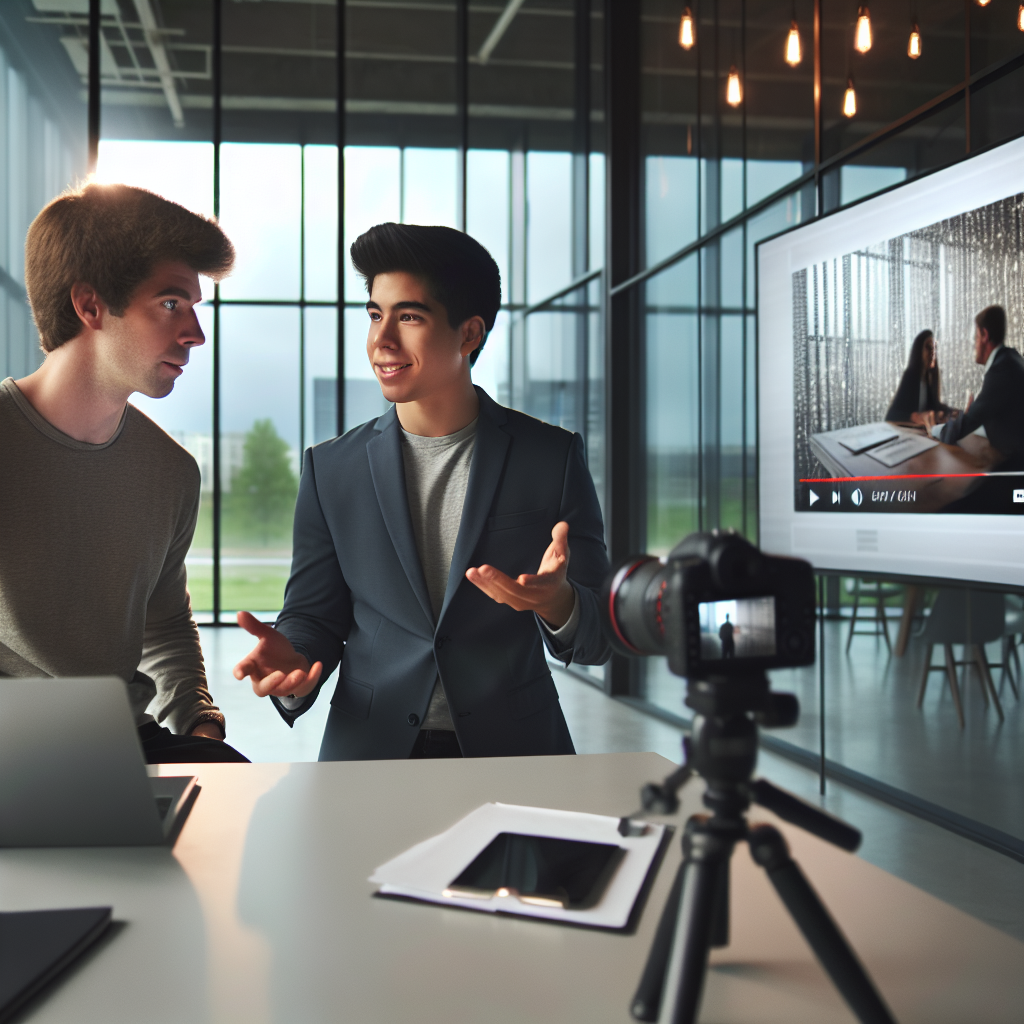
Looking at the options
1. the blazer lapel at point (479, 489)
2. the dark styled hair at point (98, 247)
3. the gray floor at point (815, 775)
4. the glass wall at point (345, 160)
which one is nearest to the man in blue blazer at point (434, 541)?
the blazer lapel at point (479, 489)

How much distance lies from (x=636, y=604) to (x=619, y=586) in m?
0.03

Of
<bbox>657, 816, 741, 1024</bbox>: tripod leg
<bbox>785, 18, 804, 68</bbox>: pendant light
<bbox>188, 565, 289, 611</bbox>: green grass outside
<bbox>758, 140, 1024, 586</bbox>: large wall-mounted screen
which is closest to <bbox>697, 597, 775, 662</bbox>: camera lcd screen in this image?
<bbox>657, 816, 741, 1024</bbox>: tripod leg

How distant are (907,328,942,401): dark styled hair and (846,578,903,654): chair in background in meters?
0.84

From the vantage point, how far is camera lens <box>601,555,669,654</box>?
676 mm

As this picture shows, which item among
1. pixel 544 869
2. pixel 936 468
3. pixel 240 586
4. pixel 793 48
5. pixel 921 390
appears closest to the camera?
pixel 544 869

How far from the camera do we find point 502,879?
893 millimetres

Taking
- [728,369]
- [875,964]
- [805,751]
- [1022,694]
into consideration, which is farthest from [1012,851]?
[875,964]

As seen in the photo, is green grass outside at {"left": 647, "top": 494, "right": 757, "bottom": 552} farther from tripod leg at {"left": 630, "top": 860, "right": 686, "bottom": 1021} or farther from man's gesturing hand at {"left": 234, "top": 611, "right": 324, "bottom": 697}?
tripod leg at {"left": 630, "top": 860, "right": 686, "bottom": 1021}

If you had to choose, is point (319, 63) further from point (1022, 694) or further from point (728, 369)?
point (1022, 694)

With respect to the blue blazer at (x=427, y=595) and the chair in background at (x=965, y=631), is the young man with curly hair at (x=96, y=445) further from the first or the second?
the chair in background at (x=965, y=631)

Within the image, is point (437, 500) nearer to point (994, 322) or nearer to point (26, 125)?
point (994, 322)

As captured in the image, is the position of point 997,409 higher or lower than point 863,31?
lower

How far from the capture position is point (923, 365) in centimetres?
331

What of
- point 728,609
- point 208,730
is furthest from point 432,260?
point 728,609
